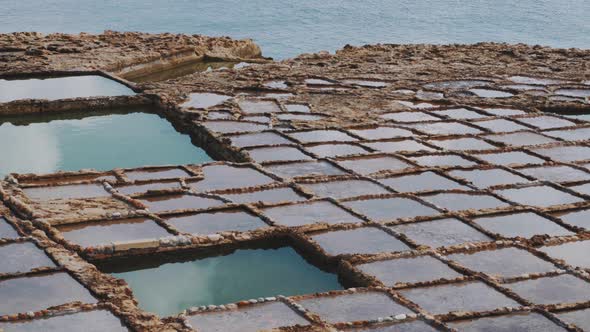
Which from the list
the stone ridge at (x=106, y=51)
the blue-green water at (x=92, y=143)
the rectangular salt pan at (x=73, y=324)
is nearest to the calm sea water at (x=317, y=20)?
the stone ridge at (x=106, y=51)

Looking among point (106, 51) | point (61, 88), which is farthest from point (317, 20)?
point (61, 88)

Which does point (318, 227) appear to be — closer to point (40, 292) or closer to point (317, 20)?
point (40, 292)

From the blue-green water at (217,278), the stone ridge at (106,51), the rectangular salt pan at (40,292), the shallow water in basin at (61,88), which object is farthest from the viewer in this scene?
the stone ridge at (106,51)

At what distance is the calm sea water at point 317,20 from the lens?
16.5 m

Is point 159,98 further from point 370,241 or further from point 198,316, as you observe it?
point 198,316

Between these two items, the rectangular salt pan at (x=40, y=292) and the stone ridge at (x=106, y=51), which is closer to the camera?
the rectangular salt pan at (x=40, y=292)

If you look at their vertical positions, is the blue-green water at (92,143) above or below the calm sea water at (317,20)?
above

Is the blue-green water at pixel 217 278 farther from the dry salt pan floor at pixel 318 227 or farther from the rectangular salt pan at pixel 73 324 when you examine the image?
the rectangular salt pan at pixel 73 324

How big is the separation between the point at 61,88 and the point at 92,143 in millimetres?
1441

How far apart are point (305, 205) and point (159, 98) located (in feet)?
7.75

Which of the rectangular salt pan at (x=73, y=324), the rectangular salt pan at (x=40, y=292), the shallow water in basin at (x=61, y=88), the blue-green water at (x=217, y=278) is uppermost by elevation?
the shallow water in basin at (x=61, y=88)

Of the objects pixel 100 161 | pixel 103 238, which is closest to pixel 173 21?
pixel 100 161

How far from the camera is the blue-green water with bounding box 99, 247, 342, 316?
10.5 ft

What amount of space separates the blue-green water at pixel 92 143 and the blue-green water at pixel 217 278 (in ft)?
4.45
